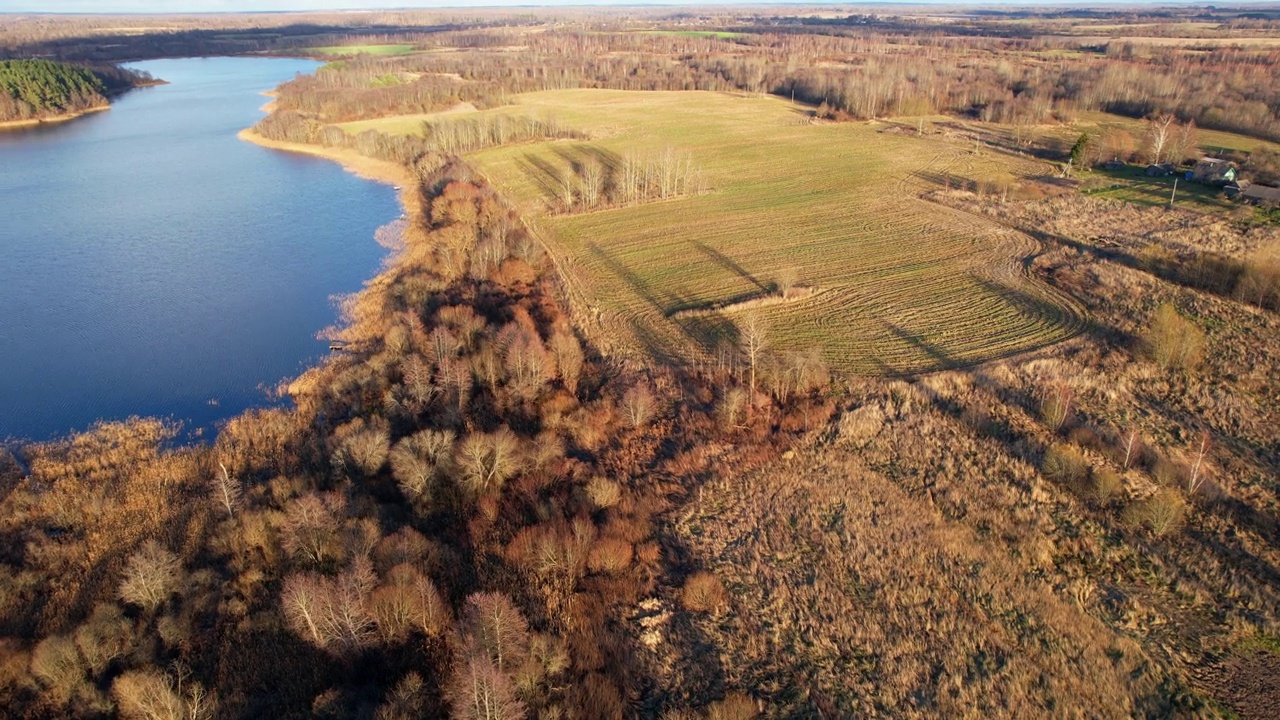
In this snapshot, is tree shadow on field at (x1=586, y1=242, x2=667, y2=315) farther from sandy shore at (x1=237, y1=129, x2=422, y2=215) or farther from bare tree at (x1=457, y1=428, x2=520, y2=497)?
sandy shore at (x1=237, y1=129, x2=422, y2=215)

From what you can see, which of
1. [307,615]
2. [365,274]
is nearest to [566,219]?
[365,274]

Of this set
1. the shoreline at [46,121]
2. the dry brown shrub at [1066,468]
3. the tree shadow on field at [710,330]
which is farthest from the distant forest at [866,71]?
the dry brown shrub at [1066,468]

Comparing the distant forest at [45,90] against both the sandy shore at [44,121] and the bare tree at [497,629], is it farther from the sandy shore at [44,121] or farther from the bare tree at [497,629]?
the bare tree at [497,629]

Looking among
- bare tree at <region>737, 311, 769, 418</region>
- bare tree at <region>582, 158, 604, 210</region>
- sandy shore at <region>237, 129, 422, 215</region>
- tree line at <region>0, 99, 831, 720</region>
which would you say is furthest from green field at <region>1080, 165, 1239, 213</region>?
sandy shore at <region>237, 129, 422, 215</region>

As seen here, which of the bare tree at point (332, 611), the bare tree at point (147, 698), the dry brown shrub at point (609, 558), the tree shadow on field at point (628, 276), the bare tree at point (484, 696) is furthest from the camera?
the tree shadow on field at point (628, 276)

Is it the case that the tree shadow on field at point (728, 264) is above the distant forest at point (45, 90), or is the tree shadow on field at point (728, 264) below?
below

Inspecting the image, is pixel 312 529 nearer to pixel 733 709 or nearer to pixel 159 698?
pixel 159 698

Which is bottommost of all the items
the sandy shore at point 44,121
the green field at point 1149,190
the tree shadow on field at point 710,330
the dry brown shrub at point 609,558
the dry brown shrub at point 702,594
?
the dry brown shrub at point 702,594
